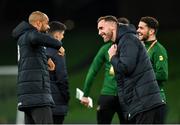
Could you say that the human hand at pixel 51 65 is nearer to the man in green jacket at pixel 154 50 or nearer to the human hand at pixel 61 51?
the human hand at pixel 61 51

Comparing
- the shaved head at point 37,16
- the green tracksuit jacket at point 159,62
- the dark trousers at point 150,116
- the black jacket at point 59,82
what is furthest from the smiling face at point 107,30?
the black jacket at point 59,82

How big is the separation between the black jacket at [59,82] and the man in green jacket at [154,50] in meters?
1.10

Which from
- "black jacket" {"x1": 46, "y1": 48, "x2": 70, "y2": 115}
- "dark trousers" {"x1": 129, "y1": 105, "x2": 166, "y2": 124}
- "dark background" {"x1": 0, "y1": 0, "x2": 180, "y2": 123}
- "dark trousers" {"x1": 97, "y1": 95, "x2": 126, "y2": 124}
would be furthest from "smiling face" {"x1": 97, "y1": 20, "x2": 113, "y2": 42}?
"dark background" {"x1": 0, "y1": 0, "x2": 180, "y2": 123}

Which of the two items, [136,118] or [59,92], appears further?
[59,92]

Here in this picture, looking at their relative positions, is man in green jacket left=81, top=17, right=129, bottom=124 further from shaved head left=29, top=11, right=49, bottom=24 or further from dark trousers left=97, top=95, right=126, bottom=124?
shaved head left=29, top=11, right=49, bottom=24

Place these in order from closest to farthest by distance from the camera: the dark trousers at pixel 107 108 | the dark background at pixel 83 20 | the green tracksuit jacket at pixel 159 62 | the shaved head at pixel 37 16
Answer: the shaved head at pixel 37 16 < the green tracksuit jacket at pixel 159 62 < the dark trousers at pixel 107 108 < the dark background at pixel 83 20

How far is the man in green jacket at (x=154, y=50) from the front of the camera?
8.43 meters

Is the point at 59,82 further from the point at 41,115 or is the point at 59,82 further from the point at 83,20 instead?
the point at 83,20

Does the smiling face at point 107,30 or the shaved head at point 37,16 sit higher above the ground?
the shaved head at point 37,16

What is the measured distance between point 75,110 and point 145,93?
29.3 ft

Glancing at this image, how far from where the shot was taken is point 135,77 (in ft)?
24.3

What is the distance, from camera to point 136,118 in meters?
7.57

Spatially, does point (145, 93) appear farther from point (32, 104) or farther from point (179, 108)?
point (179, 108)

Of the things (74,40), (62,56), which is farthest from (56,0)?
(62,56)
